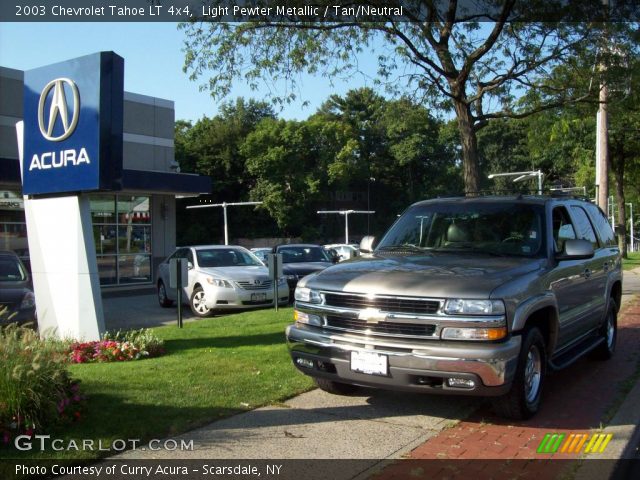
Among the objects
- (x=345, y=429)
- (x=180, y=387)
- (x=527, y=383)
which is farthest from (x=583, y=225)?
(x=180, y=387)

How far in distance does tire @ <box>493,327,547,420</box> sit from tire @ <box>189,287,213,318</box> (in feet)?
27.6

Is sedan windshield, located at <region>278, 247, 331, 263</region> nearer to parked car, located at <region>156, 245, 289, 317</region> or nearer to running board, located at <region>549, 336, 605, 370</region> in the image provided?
parked car, located at <region>156, 245, 289, 317</region>

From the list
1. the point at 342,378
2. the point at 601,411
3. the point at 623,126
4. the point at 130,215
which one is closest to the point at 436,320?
the point at 342,378

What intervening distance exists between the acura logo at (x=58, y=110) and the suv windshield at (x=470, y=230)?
173 inches

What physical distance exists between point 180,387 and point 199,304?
7.01m

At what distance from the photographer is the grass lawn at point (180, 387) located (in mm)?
4852

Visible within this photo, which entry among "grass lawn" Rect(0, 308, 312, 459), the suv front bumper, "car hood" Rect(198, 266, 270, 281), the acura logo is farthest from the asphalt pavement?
"car hood" Rect(198, 266, 270, 281)

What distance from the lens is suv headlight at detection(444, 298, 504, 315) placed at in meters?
4.75

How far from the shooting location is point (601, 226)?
8.30m

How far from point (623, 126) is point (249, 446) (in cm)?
2631

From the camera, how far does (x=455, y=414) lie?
18.1ft

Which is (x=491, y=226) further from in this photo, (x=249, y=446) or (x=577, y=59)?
(x=577, y=59)

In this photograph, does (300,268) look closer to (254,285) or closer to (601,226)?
(254,285)

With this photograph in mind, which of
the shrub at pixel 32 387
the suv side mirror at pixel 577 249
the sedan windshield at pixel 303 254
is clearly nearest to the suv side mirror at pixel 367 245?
the suv side mirror at pixel 577 249
